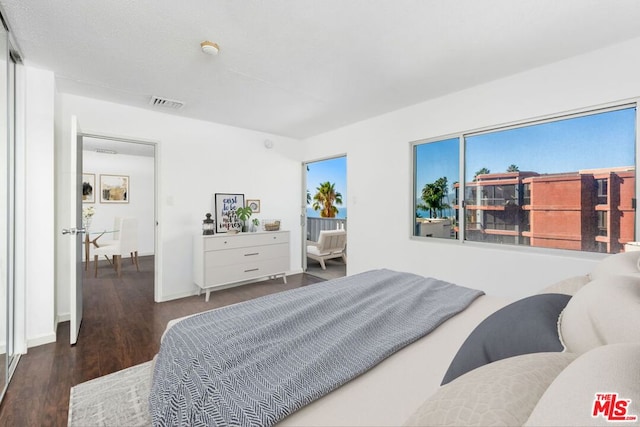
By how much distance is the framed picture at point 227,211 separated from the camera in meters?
4.12

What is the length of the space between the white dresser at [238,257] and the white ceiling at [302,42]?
1849mm

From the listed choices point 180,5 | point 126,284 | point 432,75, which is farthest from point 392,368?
point 126,284

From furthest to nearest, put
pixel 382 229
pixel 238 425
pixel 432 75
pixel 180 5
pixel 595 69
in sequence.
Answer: pixel 382 229 → pixel 432 75 → pixel 595 69 → pixel 180 5 → pixel 238 425

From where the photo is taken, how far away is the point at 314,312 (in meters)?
1.46

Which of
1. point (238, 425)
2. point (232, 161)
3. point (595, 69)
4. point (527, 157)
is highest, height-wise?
point (595, 69)

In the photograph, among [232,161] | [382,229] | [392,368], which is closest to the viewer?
[392,368]

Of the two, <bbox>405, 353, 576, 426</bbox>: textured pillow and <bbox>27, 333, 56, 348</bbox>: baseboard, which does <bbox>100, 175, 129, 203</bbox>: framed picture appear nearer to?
<bbox>27, 333, 56, 348</bbox>: baseboard

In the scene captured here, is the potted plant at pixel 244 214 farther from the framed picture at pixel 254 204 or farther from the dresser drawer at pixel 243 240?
the dresser drawer at pixel 243 240

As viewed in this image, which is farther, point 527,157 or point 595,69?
point 527,157

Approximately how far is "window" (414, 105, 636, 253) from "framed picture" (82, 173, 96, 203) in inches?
263

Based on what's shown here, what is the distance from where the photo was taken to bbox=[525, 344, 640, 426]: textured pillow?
0.34m

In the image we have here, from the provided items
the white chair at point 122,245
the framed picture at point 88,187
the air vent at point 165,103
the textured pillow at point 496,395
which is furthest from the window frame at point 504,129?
the framed picture at point 88,187

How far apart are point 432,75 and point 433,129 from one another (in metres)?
0.73

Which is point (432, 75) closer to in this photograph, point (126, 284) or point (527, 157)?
point (527, 157)
